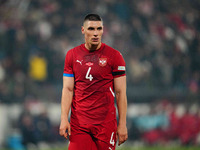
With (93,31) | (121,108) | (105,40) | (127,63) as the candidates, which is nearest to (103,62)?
(93,31)

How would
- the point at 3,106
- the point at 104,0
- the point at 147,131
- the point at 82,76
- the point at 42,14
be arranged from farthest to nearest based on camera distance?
the point at 104,0
the point at 42,14
the point at 147,131
the point at 3,106
the point at 82,76

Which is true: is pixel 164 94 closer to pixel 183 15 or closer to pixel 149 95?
pixel 149 95

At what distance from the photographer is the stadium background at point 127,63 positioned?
12.0m

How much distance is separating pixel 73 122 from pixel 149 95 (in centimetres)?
780

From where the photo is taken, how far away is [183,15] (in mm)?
15102

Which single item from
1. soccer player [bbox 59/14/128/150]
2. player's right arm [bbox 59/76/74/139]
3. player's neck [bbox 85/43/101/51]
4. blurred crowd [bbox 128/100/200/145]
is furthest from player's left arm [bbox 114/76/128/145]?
blurred crowd [bbox 128/100/200/145]

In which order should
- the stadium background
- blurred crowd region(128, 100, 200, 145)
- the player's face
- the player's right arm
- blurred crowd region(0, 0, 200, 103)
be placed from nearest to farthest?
the player's face → the player's right arm → the stadium background → blurred crowd region(0, 0, 200, 103) → blurred crowd region(128, 100, 200, 145)

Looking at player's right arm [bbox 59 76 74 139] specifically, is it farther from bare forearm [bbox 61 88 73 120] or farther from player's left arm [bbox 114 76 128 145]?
player's left arm [bbox 114 76 128 145]

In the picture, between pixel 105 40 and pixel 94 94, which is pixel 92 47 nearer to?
pixel 94 94

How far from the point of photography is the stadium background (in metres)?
12.0

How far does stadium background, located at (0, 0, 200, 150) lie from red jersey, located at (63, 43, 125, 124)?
665 cm

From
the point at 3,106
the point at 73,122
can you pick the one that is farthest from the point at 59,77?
the point at 73,122

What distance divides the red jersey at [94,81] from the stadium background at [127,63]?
6.65 meters

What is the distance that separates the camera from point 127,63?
13195 millimetres
